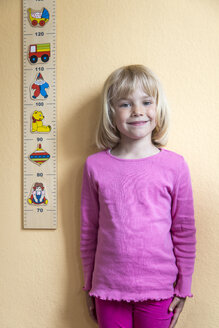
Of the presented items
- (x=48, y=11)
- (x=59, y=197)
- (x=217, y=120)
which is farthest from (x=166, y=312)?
(x=48, y=11)

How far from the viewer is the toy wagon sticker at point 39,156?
1.11m

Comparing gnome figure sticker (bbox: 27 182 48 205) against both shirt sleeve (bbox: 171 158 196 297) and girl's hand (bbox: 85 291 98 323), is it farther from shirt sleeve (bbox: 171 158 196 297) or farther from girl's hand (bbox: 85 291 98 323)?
shirt sleeve (bbox: 171 158 196 297)

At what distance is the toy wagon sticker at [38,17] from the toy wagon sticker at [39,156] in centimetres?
49

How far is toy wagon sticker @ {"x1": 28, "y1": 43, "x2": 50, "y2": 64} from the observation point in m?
1.11

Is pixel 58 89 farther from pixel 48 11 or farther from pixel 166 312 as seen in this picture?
pixel 166 312

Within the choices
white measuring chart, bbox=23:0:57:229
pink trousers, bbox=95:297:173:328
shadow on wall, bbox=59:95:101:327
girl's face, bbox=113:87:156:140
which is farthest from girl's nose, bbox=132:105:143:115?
pink trousers, bbox=95:297:173:328

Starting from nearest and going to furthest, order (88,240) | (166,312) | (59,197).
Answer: (166,312) < (88,240) < (59,197)

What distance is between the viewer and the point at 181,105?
3.42ft

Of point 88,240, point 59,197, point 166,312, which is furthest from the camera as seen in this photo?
point 59,197

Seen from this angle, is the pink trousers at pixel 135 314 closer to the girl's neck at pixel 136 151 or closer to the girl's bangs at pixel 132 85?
the girl's neck at pixel 136 151

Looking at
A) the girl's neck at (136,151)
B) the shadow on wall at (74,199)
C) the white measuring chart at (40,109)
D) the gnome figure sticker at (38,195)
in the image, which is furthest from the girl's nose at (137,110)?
the gnome figure sticker at (38,195)

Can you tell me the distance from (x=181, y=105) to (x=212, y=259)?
586mm

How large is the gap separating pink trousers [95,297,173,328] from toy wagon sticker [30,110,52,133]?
66 cm

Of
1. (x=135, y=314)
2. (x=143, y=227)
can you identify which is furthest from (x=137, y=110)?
(x=135, y=314)
